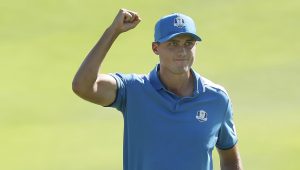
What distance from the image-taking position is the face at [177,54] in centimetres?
596

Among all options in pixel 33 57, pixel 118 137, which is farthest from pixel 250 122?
pixel 33 57

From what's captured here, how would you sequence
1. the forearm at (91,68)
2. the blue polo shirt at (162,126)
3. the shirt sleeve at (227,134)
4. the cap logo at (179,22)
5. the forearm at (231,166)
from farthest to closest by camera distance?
the forearm at (231,166) < the shirt sleeve at (227,134) < the cap logo at (179,22) < the blue polo shirt at (162,126) < the forearm at (91,68)

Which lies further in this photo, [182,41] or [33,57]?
[33,57]

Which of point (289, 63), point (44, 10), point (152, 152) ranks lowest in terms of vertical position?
point (152, 152)

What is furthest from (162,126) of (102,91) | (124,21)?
(124,21)

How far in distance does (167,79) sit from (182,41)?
25 centimetres

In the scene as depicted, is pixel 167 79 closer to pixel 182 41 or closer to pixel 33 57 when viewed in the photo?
pixel 182 41

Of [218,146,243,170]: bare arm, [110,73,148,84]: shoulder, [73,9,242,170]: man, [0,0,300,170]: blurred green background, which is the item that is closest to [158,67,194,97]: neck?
[73,9,242,170]: man

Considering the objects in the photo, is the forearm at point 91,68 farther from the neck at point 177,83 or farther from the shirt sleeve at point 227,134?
the shirt sleeve at point 227,134

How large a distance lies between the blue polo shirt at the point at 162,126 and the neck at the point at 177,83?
0.14 feet

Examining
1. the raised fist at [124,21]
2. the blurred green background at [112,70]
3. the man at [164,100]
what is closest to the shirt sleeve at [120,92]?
the man at [164,100]

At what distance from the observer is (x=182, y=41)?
19.8 ft

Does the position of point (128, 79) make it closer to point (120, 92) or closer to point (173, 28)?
point (120, 92)

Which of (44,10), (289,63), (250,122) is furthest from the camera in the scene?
(44,10)
